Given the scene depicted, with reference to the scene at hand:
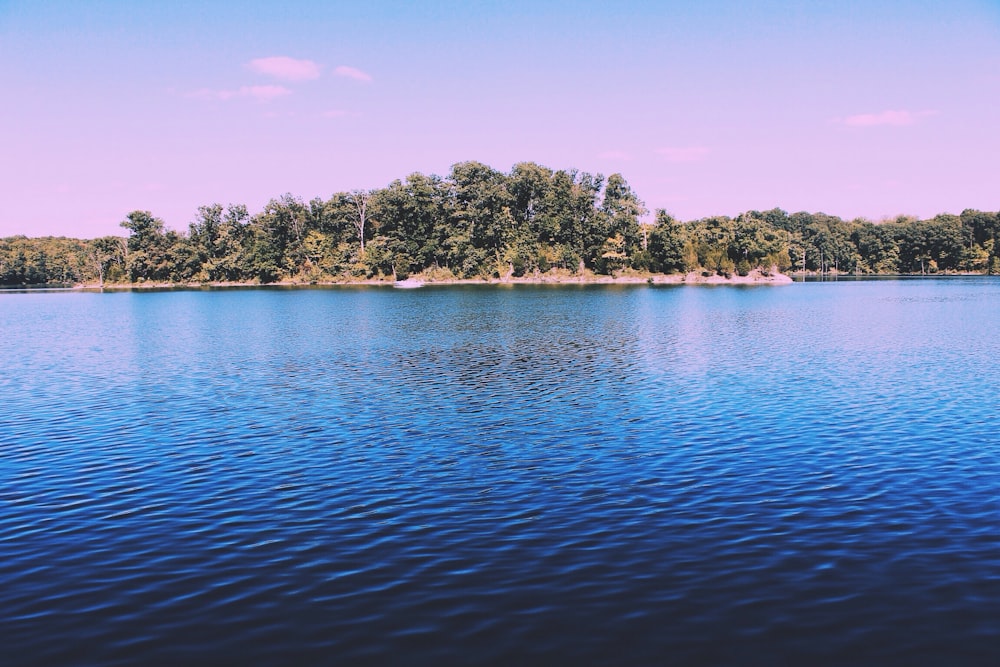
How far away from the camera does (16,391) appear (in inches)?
1385

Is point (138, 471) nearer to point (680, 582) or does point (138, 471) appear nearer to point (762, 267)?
point (680, 582)

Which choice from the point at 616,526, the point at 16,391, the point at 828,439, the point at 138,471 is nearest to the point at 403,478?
the point at 616,526

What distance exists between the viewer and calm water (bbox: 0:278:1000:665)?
11.5m

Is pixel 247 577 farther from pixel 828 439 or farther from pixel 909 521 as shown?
pixel 828 439

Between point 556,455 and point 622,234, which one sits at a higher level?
point 622,234

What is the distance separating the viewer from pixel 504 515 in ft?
55.8

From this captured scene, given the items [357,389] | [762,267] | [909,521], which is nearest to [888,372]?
[909,521]

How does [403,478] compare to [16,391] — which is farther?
[16,391]

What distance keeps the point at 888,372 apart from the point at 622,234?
152191 mm

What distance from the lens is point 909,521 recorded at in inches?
647

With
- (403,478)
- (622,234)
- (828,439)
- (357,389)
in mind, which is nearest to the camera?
(403,478)

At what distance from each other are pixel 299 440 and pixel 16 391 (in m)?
20.3

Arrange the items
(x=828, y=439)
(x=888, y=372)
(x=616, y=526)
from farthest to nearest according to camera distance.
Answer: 1. (x=888, y=372)
2. (x=828, y=439)
3. (x=616, y=526)

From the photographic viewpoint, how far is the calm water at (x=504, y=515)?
11461 mm
